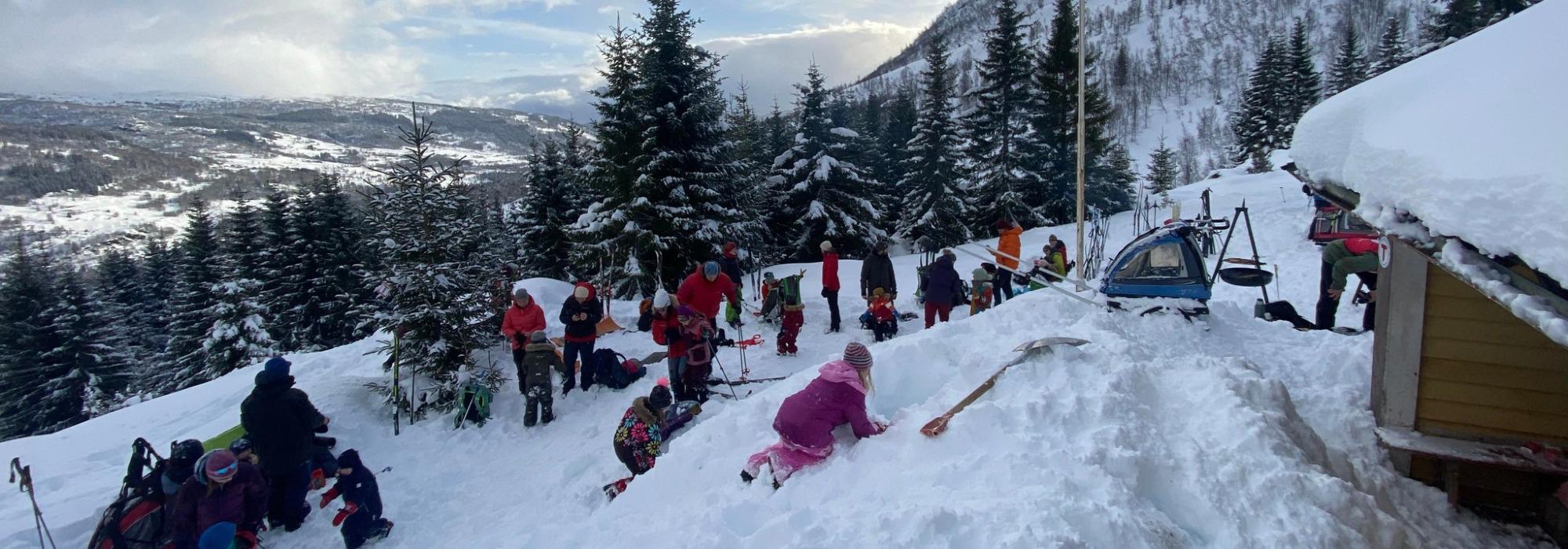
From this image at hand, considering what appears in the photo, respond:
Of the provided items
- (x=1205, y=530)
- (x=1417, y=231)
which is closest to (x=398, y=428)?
(x=1205, y=530)

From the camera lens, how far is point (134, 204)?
522ft

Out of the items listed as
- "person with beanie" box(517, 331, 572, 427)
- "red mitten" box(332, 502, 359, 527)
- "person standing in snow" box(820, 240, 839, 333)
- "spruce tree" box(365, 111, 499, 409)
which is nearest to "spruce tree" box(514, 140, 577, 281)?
"spruce tree" box(365, 111, 499, 409)

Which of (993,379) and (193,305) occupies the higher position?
(993,379)

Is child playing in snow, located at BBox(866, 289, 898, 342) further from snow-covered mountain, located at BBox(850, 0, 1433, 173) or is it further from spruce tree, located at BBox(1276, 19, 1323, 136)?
snow-covered mountain, located at BBox(850, 0, 1433, 173)

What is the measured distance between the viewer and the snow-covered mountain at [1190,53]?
9506 cm

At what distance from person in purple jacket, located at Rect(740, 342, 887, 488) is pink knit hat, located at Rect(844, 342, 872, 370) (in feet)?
Result: 1.03

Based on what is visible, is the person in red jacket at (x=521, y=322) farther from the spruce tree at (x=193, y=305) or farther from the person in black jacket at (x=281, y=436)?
the spruce tree at (x=193, y=305)

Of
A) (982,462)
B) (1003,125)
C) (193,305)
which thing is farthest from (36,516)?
(193,305)

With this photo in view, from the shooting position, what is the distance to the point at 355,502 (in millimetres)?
6227

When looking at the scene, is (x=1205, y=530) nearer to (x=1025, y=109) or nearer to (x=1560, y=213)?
(x=1560, y=213)

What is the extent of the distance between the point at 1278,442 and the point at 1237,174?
3834 centimetres

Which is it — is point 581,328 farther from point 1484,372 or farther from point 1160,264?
point 1484,372

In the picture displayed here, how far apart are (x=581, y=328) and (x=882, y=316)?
14.7ft

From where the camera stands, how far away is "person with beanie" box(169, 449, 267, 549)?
535 cm
